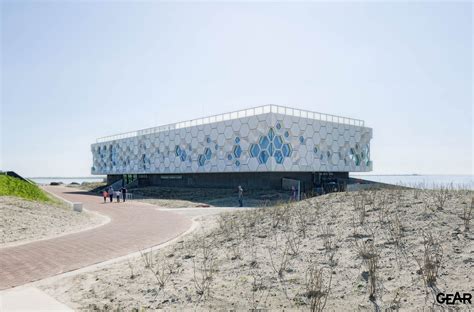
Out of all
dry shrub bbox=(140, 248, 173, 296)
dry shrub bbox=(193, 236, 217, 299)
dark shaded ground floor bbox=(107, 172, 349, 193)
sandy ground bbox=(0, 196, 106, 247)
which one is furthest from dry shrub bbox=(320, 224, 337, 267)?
dark shaded ground floor bbox=(107, 172, 349, 193)

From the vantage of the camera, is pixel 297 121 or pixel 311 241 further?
pixel 297 121

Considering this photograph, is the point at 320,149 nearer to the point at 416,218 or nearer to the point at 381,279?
the point at 416,218

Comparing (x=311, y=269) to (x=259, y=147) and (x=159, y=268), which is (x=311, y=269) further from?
(x=259, y=147)

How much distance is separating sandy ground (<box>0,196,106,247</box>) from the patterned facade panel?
849 inches

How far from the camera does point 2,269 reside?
26.6ft

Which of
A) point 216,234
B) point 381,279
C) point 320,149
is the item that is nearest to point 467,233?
point 381,279

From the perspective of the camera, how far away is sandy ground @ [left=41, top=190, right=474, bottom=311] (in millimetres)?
5387

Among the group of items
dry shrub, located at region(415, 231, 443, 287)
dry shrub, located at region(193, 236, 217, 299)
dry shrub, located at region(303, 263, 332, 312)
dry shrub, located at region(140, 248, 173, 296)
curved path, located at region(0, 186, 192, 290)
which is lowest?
curved path, located at region(0, 186, 192, 290)

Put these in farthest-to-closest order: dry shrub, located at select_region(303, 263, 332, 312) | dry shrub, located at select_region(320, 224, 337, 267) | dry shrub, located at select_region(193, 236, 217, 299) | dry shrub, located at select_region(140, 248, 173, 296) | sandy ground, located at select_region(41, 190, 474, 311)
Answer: dry shrub, located at select_region(320, 224, 337, 267) → dry shrub, located at select_region(140, 248, 173, 296) → dry shrub, located at select_region(193, 236, 217, 299) → sandy ground, located at select_region(41, 190, 474, 311) → dry shrub, located at select_region(303, 263, 332, 312)

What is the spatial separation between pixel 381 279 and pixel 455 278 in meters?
1.18

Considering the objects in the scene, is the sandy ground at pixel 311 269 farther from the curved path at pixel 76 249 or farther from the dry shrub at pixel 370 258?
the curved path at pixel 76 249

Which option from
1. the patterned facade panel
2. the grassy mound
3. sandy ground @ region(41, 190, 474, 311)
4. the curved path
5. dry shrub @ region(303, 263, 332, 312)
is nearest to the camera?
dry shrub @ region(303, 263, 332, 312)

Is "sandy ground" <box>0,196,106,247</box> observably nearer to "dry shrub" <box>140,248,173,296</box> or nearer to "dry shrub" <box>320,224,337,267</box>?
"dry shrub" <box>140,248,173,296</box>

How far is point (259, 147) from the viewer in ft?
118
